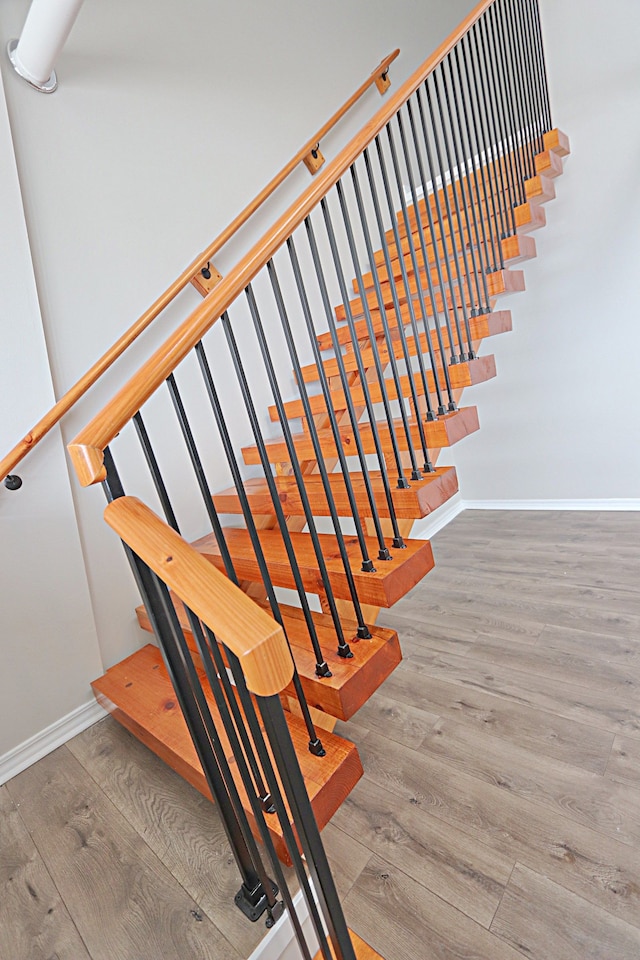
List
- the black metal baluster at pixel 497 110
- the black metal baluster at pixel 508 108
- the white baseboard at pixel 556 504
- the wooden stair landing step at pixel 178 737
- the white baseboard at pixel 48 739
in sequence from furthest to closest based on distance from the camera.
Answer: the white baseboard at pixel 556 504
the black metal baluster at pixel 508 108
the black metal baluster at pixel 497 110
the white baseboard at pixel 48 739
the wooden stair landing step at pixel 178 737

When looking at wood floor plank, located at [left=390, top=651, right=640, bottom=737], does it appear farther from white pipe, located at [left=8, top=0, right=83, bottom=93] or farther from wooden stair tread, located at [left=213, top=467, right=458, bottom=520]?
white pipe, located at [left=8, top=0, right=83, bottom=93]

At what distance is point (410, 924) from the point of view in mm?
1166

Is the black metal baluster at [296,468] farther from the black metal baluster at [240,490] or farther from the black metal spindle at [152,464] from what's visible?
the black metal spindle at [152,464]

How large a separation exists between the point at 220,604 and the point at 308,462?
1.57 m

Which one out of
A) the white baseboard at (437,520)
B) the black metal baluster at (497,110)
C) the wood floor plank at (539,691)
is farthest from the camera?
the white baseboard at (437,520)

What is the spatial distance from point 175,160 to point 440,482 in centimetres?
206

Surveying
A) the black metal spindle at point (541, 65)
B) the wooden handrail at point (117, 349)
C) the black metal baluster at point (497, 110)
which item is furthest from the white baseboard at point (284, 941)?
the black metal spindle at point (541, 65)

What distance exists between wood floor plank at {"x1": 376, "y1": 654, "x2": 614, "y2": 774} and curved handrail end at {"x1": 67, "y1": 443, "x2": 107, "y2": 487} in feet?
4.64

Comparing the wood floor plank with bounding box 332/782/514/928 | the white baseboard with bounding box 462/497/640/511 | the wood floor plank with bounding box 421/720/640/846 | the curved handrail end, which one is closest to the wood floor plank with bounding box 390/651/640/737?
the wood floor plank with bounding box 421/720/640/846

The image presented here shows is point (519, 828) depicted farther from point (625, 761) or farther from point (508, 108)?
point (508, 108)

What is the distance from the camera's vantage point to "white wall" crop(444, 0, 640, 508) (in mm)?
2859

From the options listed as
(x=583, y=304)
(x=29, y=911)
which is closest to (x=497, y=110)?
(x=583, y=304)

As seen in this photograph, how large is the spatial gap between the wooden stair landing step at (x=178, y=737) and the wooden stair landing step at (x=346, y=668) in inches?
4.3

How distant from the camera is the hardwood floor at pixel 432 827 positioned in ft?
3.79
